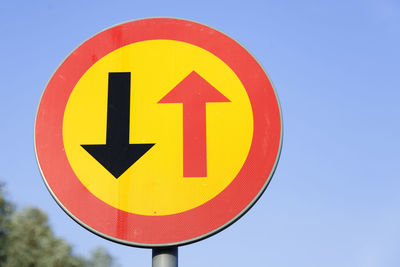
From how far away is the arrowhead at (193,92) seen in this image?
5.78 ft

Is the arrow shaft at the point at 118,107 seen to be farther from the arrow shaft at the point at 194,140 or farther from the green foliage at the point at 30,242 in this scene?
the green foliage at the point at 30,242

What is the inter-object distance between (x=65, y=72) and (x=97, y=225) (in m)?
0.53

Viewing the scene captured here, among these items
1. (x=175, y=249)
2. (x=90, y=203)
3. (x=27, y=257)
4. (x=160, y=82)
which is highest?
(x=27, y=257)

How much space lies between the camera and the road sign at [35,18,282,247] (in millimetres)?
1616

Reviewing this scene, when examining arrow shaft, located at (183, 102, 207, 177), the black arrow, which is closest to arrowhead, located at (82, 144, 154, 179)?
the black arrow

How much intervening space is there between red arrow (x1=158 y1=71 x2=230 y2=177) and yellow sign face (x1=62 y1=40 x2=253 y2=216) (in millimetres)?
13

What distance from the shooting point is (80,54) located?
73.7 inches

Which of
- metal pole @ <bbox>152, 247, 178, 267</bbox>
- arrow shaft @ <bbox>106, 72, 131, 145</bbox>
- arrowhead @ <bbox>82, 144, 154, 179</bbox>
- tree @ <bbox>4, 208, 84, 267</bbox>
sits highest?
tree @ <bbox>4, 208, 84, 267</bbox>

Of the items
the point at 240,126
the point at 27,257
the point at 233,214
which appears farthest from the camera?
the point at 27,257

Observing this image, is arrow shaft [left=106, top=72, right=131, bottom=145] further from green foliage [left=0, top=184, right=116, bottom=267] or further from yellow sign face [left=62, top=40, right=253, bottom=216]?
green foliage [left=0, top=184, right=116, bottom=267]

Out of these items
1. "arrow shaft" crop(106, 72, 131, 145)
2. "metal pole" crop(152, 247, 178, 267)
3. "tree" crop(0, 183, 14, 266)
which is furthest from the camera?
"tree" crop(0, 183, 14, 266)

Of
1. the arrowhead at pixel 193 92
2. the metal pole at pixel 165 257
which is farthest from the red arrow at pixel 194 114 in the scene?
the metal pole at pixel 165 257

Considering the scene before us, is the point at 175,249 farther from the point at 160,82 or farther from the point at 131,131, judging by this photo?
the point at 160,82

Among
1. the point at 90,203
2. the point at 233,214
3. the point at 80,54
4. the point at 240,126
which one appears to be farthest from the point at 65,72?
the point at 233,214
